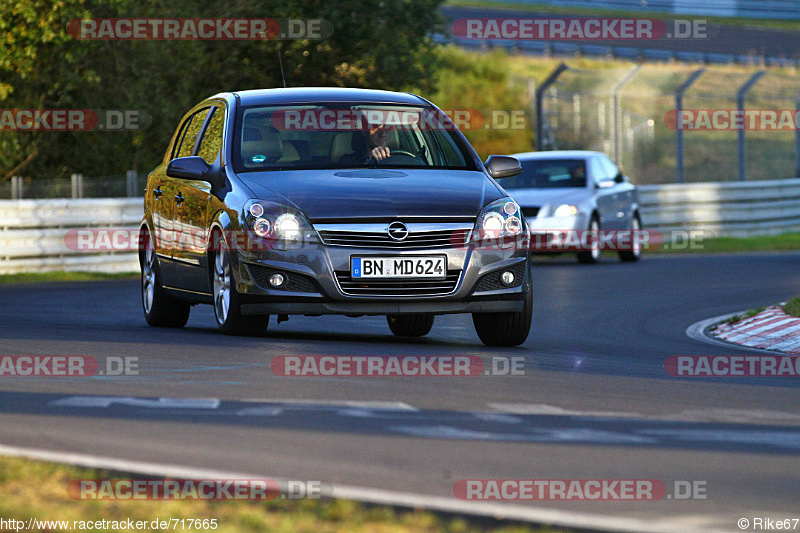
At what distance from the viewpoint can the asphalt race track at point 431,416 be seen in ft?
19.4

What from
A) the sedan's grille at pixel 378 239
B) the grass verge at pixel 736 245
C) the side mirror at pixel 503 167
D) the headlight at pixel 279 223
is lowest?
the grass verge at pixel 736 245

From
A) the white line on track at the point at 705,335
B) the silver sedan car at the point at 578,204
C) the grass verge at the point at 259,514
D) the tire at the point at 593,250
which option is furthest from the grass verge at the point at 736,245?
the grass verge at the point at 259,514

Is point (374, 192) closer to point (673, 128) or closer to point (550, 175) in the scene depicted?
point (550, 175)

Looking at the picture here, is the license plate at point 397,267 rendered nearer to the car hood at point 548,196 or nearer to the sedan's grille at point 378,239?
the sedan's grille at point 378,239

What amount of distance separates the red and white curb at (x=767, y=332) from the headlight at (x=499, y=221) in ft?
8.25

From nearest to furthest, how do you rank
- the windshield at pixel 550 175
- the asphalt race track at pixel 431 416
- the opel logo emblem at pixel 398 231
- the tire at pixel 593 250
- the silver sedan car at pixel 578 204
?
the asphalt race track at pixel 431 416, the opel logo emblem at pixel 398 231, the silver sedan car at pixel 578 204, the tire at pixel 593 250, the windshield at pixel 550 175

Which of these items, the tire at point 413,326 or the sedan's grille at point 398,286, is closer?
the sedan's grille at point 398,286

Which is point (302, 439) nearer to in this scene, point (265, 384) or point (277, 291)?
point (265, 384)

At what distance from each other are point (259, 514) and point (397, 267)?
17.1 ft

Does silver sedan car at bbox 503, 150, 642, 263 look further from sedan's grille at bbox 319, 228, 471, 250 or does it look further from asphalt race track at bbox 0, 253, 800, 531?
sedan's grille at bbox 319, 228, 471, 250

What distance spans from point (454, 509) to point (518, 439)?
152 centimetres

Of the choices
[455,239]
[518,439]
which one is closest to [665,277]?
[455,239]

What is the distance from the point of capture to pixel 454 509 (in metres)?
5.28

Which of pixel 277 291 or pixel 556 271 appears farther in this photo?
pixel 556 271
